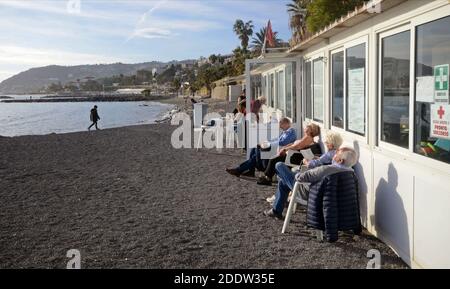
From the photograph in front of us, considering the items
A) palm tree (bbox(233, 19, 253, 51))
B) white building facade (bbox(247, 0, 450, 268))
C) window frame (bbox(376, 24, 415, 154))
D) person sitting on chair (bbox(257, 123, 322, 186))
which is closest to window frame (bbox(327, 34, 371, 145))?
white building facade (bbox(247, 0, 450, 268))

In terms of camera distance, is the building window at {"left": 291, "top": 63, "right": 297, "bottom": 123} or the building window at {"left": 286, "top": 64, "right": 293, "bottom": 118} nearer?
the building window at {"left": 291, "top": 63, "right": 297, "bottom": 123}

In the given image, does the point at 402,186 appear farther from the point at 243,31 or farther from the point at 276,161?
the point at 243,31

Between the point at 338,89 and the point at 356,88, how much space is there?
0.91 meters

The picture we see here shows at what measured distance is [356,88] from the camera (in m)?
5.41

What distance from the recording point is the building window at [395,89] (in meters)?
3.97

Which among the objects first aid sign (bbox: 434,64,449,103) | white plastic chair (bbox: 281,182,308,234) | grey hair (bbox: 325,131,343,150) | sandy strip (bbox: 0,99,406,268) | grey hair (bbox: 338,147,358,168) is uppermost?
first aid sign (bbox: 434,64,449,103)

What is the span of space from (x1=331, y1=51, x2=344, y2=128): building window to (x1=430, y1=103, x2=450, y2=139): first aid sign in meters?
2.59

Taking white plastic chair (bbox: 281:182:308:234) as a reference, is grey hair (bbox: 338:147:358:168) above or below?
above

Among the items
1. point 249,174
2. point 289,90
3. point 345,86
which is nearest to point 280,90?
point 289,90

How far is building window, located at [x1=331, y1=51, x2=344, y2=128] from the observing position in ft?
20.0

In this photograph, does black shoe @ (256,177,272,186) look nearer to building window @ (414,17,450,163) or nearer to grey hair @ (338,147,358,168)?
grey hair @ (338,147,358,168)

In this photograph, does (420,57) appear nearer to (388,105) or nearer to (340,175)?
(388,105)
